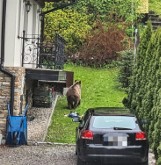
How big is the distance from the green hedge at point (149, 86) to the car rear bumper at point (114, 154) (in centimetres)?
53

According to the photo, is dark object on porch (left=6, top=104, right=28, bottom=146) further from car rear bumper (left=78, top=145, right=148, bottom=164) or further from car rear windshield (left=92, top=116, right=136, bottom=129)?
car rear bumper (left=78, top=145, right=148, bottom=164)

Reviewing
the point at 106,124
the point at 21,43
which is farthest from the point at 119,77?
the point at 106,124

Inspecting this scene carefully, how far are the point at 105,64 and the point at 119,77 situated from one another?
3525mm

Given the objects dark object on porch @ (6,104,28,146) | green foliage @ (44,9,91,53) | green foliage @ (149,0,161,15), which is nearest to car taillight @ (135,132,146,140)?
dark object on porch @ (6,104,28,146)

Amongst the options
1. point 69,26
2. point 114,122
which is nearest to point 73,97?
point 114,122

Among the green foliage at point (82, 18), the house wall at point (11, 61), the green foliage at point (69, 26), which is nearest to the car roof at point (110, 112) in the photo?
the house wall at point (11, 61)

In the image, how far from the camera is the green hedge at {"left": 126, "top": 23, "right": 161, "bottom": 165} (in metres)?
13.9

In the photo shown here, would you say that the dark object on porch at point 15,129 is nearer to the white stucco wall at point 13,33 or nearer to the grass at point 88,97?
the grass at point 88,97

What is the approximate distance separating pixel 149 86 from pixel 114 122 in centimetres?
391

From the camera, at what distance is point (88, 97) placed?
895 inches

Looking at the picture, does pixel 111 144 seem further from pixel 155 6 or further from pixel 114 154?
pixel 155 6

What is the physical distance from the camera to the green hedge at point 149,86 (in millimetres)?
13853

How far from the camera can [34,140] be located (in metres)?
16.1

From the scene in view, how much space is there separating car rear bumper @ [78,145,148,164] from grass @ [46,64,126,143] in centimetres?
445
